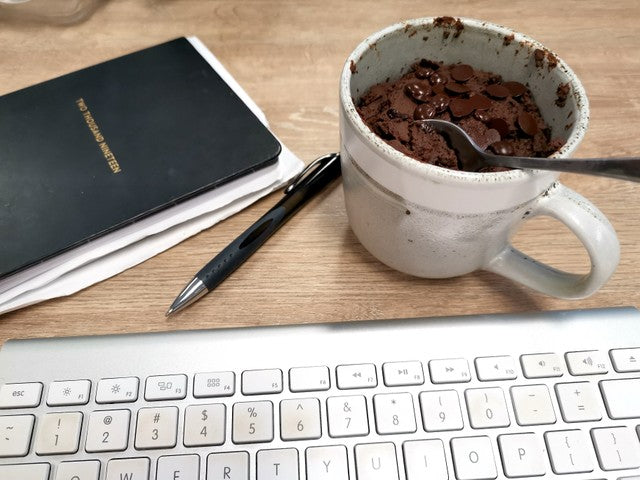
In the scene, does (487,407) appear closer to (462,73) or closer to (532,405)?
(532,405)

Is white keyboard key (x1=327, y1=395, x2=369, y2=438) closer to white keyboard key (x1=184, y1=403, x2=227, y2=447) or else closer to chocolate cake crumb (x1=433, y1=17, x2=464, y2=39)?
white keyboard key (x1=184, y1=403, x2=227, y2=447)

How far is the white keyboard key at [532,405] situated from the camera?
278 mm

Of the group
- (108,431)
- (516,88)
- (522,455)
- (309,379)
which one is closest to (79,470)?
(108,431)

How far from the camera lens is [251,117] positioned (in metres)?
0.40

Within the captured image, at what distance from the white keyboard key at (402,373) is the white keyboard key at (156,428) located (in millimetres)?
116

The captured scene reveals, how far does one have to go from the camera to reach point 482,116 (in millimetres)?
312

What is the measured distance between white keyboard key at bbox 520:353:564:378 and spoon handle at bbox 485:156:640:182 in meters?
0.11

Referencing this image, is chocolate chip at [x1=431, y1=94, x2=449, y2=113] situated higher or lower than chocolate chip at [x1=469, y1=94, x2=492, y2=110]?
lower

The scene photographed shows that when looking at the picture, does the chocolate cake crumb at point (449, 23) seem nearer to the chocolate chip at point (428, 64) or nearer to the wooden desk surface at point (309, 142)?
the chocolate chip at point (428, 64)

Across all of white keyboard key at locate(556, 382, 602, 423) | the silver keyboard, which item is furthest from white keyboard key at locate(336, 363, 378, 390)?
white keyboard key at locate(556, 382, 602, 423)

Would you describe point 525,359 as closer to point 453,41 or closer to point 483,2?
point 453,41

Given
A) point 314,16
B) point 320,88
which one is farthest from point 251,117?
point 314,16

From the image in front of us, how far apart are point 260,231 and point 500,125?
0.17 m

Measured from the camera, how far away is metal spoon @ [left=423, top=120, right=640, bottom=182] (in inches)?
9.2
